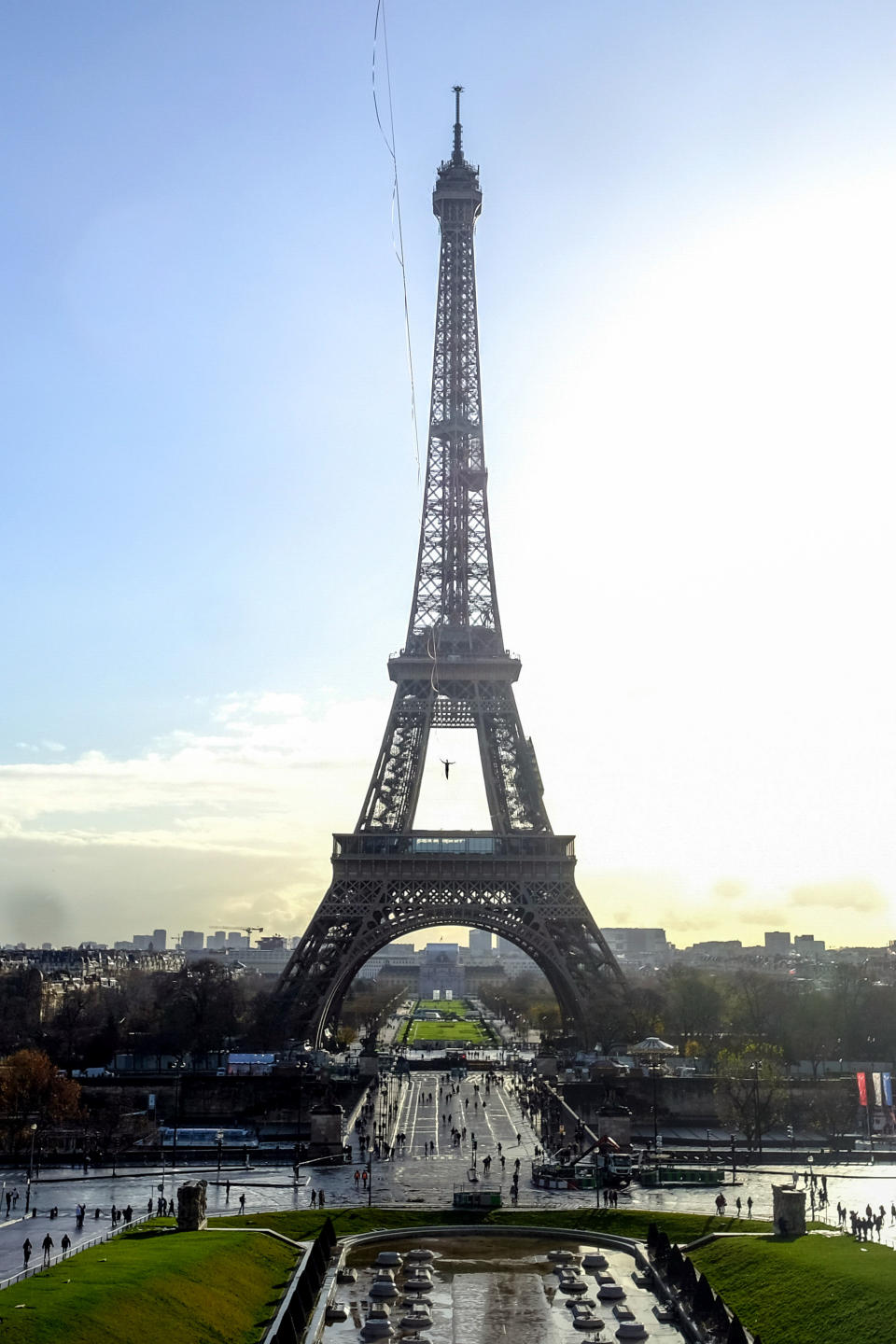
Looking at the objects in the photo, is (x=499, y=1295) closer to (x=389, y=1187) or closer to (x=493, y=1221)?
(x=493, y=1221)

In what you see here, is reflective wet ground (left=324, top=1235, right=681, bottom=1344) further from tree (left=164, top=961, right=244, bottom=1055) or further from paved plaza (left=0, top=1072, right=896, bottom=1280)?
tree (left=164, top=961, right=244, bottom=1055)

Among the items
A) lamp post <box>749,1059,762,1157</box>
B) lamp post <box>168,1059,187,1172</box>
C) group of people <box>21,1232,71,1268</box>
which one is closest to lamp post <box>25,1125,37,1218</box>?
lamp post <box>168,1059,187,1172</box>

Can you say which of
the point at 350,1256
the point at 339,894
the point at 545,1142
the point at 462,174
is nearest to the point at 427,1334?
the point at 350,1256

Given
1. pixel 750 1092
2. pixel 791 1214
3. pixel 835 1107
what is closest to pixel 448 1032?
pixel 835 1107

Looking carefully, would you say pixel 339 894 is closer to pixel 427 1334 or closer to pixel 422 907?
pixel 422 907

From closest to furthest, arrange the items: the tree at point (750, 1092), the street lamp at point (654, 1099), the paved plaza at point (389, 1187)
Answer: the paved plaza at point (389, 1187), the street lamp at point (654, 1099), the tree at point (750, 1092)

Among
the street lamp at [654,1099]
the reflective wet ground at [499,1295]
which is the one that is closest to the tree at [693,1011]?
the street lamp at [654,1099]

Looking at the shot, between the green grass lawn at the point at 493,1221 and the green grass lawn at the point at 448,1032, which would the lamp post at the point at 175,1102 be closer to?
the green grass lawn at the point at 493,1221
